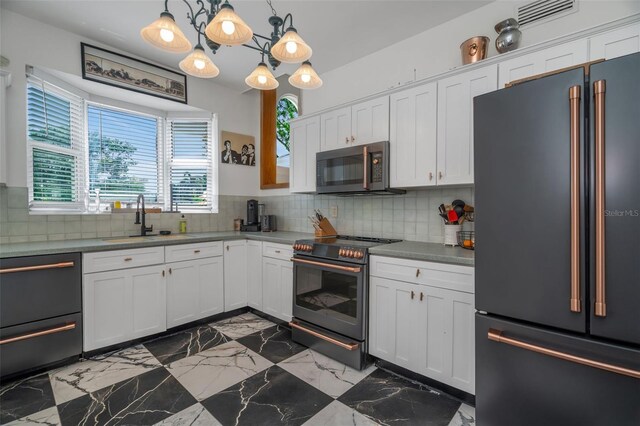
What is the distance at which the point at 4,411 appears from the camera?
67.2 inches

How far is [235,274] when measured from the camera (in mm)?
3250

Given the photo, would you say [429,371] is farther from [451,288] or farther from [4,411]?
[4,411]

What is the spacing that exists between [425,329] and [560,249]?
3.38 ft

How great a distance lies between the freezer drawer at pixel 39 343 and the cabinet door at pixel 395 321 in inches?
89.3

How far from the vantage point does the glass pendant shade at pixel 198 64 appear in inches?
71.7

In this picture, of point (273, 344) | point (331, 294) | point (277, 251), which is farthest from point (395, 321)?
point (277, 251)

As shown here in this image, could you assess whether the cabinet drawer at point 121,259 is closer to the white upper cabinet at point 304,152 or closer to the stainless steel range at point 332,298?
the stainless steel range at point 332,298

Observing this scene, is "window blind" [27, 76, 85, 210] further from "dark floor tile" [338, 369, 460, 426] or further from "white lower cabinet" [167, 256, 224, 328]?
"dark floor tile" [338, 369, 460, 426]

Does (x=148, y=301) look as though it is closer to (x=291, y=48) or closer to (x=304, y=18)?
(x=291, y=48)

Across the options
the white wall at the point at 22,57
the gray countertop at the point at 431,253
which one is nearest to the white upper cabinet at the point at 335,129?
the gray countertop at the point at 431,253

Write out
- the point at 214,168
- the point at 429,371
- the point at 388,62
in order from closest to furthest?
1. the point at 429,371
2. the point at 388,62
3. the point at 214,168

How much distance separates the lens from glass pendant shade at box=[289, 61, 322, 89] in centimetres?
190

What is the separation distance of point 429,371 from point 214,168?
3280 millimetres

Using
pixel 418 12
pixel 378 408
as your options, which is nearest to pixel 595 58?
pixel 418 12
